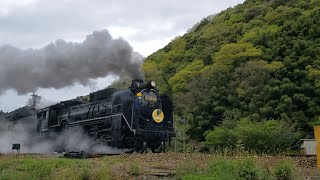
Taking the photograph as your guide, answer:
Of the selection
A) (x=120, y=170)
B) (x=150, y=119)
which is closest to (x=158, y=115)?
(x=150, y=119)

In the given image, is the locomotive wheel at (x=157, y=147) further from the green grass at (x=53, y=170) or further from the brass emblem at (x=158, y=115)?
the green grass at (x=53, y=170)

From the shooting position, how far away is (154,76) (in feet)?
196

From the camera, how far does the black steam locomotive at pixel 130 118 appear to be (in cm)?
1939

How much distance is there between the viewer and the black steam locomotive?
19391 mm

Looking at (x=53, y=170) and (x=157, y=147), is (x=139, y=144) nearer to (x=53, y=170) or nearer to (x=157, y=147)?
(x=157, y=147)

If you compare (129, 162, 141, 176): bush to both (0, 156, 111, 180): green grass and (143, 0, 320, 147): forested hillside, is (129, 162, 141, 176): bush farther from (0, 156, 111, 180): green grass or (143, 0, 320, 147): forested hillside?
(143, 0, 320, 147): forested hillside

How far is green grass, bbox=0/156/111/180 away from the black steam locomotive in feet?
23.5

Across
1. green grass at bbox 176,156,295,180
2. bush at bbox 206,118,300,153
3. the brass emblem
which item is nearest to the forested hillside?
bush at bbox 206,118,300,153

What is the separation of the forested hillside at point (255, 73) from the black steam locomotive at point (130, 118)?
16382 millimetres

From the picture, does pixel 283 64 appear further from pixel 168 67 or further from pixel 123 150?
pixel 123 150

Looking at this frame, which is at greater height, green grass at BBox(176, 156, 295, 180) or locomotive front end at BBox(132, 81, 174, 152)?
locomotive front end at BBox(132, 81, 174, 152)

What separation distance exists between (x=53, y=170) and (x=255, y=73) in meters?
36.2

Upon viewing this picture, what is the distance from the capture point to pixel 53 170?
10.7 m

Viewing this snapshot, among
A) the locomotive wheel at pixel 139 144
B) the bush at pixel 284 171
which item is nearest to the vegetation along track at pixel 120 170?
the bush at pixel 284 171
